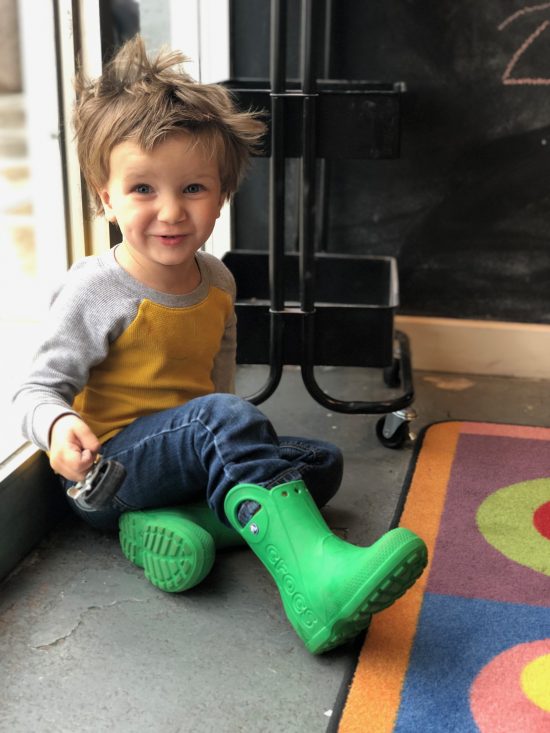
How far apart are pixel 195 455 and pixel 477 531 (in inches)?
17.6

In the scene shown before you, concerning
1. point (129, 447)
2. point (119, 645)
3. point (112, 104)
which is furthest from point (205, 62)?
point (119, 645)

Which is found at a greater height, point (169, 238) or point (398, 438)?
point (169, 238)

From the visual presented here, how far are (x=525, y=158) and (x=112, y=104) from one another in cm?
103

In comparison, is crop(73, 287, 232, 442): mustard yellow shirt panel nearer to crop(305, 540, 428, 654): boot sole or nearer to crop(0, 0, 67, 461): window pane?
crop(0, 0, 67, 461): window pane

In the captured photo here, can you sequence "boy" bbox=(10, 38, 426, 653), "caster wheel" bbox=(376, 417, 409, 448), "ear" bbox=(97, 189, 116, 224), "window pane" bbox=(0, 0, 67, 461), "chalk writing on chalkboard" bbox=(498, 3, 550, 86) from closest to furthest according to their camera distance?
"boy" bbox=(10, 38, 426, 653) → "ear" bbox=(97, 189, 116, 224) → "window pane" bbox=(0, 0, 67, 461) → "caster wheel" bbox=(376, 417, 409, 448) → "chalk writing on chalkboard" bbox=(498, 3, 550, 86)

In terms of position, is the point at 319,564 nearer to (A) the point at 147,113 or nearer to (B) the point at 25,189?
(A) the point at 147,113

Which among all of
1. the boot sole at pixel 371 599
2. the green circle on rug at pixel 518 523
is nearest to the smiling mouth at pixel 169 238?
the boot sole at pixel 371 599

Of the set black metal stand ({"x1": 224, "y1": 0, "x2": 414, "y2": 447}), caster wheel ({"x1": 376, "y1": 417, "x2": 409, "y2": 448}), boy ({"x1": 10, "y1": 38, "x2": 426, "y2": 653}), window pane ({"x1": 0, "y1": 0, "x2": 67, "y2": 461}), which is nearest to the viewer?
boy ({"x1": 10, "y1": 38, "x2": 426, "y2": 653})

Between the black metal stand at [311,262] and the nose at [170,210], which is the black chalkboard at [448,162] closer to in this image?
the black metal stand at [311,262]

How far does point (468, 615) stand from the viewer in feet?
3.67

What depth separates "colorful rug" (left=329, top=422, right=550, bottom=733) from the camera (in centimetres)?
95

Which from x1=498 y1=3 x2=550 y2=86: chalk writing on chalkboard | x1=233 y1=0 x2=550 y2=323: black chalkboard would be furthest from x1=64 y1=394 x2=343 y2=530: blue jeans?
x1=498 y1=3 x2=550 y2=86: chalk writing on chalkboard

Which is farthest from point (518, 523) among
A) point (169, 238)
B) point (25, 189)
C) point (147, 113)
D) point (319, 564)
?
point (25, 189)

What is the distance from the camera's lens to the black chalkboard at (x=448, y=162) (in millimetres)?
1829
